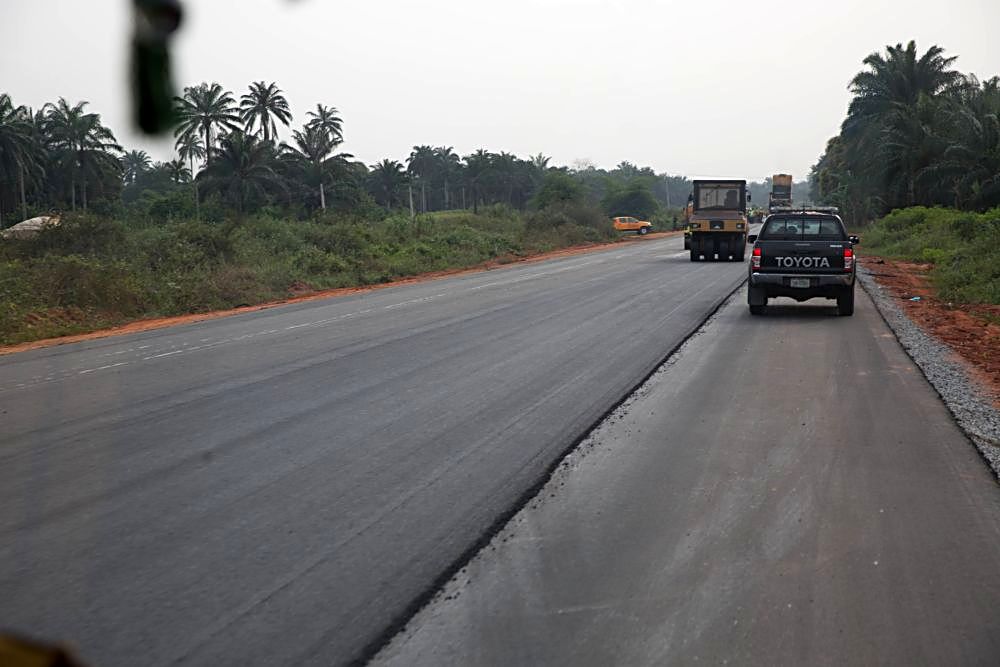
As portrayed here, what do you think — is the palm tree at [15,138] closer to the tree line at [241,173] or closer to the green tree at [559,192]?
the tree line at [241,173]

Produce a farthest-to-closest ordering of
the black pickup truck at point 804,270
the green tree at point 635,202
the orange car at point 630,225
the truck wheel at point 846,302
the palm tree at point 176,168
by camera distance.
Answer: the green tree at point 635,202
the orange car at point 630,225
the truck wheel at point 846,302
the black pickup truck at point 804,270
the palm tree at point 176,168

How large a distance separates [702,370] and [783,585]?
6.32 meters

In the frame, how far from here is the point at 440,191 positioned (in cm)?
12644

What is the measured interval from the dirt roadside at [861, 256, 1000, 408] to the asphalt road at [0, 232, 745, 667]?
3758mm

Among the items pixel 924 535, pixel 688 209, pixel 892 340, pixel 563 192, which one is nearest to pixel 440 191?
pixel 563 192

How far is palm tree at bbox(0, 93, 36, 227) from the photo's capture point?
6.80 feet

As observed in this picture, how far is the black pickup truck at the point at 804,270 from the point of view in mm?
15609

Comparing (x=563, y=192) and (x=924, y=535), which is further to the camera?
(x=563, y=192)

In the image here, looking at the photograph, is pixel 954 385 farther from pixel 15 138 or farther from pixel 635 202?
pixel 635 202

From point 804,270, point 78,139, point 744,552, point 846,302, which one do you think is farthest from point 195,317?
point 78,139

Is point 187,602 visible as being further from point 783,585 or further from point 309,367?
point 309,367

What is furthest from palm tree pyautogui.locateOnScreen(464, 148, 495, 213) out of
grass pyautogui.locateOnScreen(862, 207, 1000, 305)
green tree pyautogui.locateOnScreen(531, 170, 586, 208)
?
grass pyautogui.locateOnScreen(862, 207, 1000, 305)

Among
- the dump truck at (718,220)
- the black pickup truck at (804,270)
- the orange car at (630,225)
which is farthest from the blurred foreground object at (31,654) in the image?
the orange car at (630,225)

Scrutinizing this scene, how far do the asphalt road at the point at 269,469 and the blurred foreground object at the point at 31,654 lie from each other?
11.1ft
